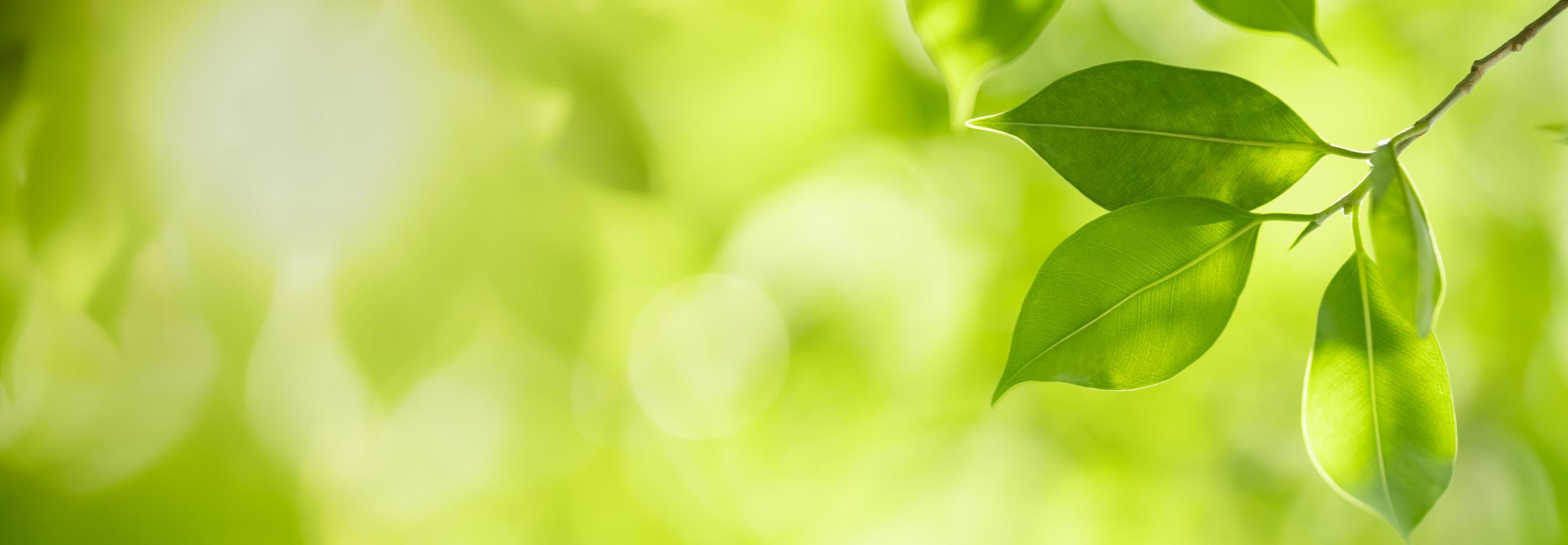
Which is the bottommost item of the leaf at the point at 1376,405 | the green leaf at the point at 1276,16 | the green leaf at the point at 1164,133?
the leaf at the point at 1376,405

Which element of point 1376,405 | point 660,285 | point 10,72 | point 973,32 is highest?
point 10,72

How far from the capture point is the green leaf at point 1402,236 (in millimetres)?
143

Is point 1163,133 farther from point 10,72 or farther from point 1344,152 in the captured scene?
point 10,72

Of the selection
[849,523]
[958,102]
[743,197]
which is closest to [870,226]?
[743,197]

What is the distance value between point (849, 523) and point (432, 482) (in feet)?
1.19

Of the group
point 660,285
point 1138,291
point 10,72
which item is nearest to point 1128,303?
point 1138,291

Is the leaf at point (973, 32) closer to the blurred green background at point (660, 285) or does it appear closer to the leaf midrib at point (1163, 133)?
the leaf midrib at point (1163, 133)

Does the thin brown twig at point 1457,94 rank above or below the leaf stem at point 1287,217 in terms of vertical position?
above

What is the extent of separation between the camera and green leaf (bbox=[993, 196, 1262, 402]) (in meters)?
0.20

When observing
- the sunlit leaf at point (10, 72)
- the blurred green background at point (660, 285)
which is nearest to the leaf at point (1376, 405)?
the blurred green background at point (660, 285)

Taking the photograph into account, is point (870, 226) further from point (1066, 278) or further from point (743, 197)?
point (1066, 278)

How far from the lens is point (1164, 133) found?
0.20m

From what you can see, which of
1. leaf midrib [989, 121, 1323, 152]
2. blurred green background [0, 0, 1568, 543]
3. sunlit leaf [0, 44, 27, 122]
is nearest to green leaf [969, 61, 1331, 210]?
leaf midrib [989, 121, 1323, 152]

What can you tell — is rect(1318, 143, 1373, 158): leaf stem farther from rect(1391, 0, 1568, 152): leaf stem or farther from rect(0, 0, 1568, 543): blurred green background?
rect(0, 0, 1568, 543): blurred green background
